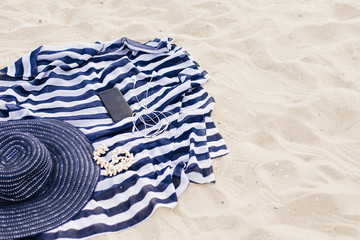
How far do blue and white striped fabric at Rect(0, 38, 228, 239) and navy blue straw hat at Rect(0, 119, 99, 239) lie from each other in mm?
76

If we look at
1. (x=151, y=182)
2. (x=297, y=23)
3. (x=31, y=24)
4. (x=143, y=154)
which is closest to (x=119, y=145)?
(x=143, y=154)

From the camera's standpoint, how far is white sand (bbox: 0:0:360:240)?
2100 mm

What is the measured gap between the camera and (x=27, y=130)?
228 cm

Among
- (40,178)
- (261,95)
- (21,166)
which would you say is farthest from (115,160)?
(261,95)

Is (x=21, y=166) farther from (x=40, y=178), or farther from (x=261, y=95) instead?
(x=261, y=95)

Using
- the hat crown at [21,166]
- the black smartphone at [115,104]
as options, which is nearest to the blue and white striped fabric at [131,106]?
the black smartphone at [115,104]

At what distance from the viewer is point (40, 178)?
80.5 inches

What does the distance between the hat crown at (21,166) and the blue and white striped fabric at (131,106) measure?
252 millimetres

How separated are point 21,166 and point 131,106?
92cm

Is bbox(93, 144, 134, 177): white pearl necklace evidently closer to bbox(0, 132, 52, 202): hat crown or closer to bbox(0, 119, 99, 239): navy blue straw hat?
bbox(0, 119, 99, 239): navy blue straw hat

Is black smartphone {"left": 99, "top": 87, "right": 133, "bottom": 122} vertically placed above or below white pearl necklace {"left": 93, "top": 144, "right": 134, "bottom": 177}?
above

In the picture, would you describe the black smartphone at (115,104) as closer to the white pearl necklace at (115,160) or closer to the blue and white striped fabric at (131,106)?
the blue and white striped fabric at (131,106)

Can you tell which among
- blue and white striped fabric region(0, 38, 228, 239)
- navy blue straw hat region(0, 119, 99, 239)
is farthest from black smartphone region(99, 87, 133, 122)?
navy blue straw hat region(0, 119, 99, 239)

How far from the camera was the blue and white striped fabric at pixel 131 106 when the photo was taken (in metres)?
2.15
